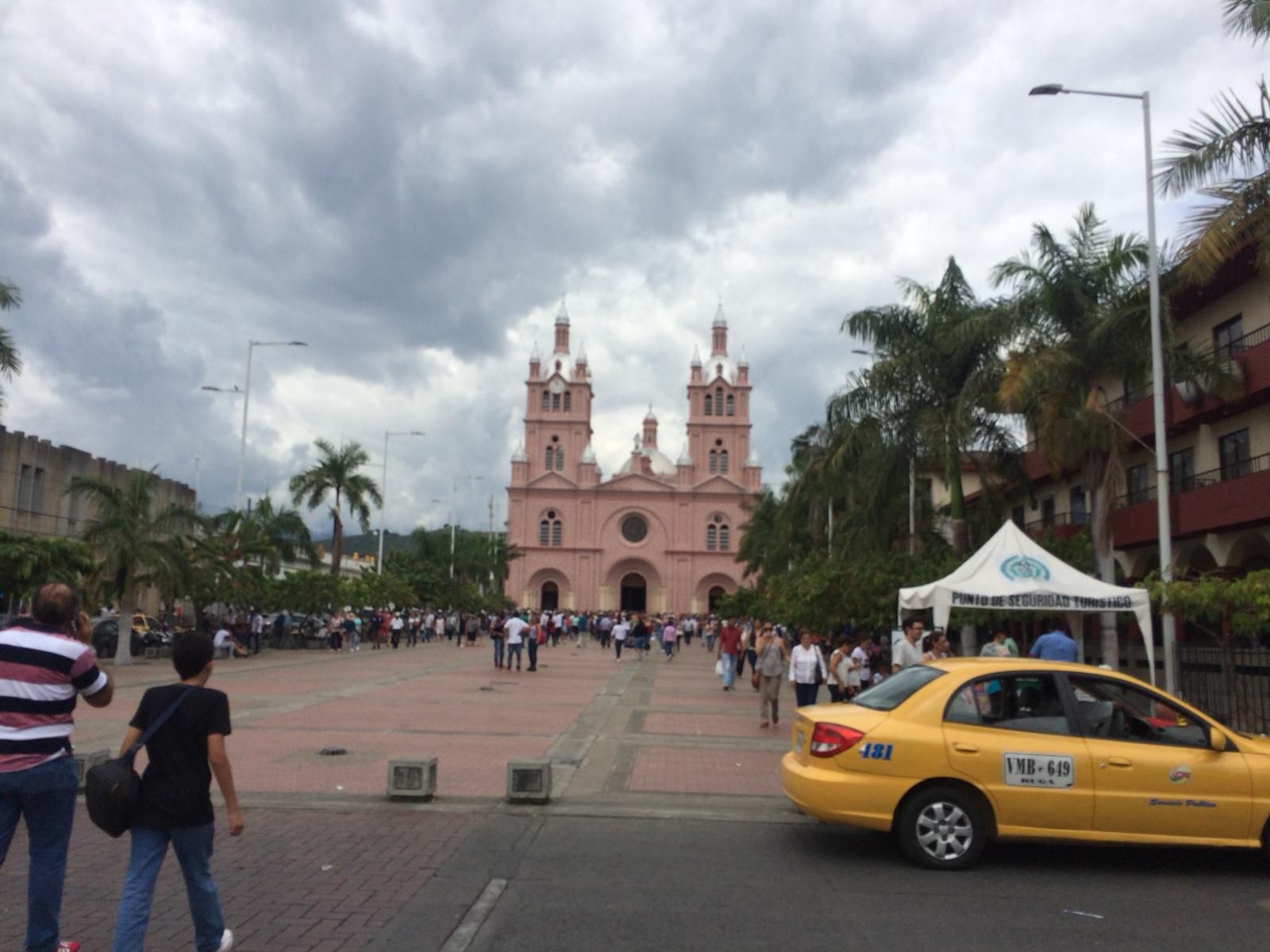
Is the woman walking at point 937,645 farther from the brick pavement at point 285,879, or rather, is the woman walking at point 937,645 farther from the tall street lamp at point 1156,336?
the brick pavement at point 285,879

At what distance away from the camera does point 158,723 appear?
14.7 ft

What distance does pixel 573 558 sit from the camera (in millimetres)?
83750

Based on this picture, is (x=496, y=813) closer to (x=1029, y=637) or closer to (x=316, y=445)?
(x=1029, y=637)

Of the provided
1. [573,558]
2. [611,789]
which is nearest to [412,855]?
[611,789]

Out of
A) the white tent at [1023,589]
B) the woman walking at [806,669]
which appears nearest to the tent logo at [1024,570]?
the white tent at [1023,589]

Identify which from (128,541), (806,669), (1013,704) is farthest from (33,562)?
A: (1013,704)

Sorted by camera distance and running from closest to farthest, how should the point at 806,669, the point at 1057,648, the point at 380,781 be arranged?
the point at 380,781, the point at 1057,648, the point at 806,669

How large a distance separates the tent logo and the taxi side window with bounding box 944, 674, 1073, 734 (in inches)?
267

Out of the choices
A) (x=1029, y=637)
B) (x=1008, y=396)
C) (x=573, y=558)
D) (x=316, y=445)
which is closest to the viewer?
(x=1008, y=396)

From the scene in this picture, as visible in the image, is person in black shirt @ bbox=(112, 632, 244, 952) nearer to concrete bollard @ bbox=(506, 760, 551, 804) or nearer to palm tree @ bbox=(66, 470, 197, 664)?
concrete bollard @ bbox=(506, 760, 551, 804)

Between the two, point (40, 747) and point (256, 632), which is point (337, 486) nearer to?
point (256, 632)

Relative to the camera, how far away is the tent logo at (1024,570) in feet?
45.3

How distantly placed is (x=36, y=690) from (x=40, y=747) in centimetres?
24

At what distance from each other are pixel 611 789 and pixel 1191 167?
1054cm
